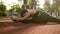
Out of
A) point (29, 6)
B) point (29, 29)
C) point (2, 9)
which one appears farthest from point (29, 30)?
point (2, 9)

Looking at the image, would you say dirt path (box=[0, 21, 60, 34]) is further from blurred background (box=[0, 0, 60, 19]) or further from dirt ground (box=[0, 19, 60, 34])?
blurred background (box=[0, 0, 60, 19])

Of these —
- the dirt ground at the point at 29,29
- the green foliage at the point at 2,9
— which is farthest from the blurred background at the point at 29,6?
the dirt ground at the point at 29,29

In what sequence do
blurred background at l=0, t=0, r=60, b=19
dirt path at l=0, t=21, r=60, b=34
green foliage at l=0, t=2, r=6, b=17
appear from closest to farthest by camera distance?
1. dirt path at l=0, t=21, r=60, b=34
2. blurred background at l=0, t=0, r=60, b=19
3. green foliage at l=0, t=2, r=6, b=17

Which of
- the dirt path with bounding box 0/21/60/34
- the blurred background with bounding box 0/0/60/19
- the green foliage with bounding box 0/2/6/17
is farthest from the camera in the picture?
the green foliage with bounding box 0/2/6/17

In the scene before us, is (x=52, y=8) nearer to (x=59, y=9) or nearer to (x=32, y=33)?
(x=59, y=9)

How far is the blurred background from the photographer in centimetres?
564

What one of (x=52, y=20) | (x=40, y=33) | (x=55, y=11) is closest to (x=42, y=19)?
(x=52, y=20)

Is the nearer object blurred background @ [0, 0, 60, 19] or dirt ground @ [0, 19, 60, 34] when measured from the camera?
dirt ground @ [0, 19, 60, 34]

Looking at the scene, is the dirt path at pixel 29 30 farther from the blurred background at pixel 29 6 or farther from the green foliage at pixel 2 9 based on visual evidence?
the green foliage at pixel 2 9

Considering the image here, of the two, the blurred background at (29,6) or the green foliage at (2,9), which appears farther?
the green foliage at (2,9)

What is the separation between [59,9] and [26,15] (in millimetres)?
2436

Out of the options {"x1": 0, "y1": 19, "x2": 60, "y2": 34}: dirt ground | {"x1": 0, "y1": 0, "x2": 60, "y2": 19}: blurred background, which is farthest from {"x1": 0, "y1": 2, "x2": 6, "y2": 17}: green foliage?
{"x1": 0, "y1": 19, "x2": 60, "y2": 34}: dirt ground

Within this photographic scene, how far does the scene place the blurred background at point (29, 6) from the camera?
564cm

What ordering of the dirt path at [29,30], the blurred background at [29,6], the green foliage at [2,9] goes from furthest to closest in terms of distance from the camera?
the green foliage at [2,9]
the blurred background at [29,6]
the dirt path at [29,30]
